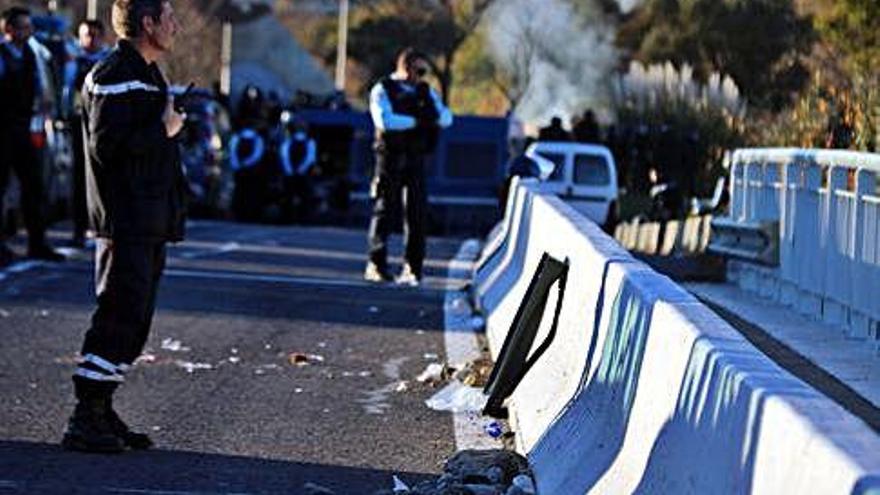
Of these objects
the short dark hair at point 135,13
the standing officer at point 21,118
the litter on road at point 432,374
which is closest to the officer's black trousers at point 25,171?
the standing officer at point 21,118

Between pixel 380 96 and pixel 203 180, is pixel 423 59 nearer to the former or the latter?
pixel 380 96

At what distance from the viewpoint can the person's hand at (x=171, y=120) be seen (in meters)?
9.23

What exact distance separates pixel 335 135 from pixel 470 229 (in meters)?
5.11

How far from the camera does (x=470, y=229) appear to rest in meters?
39.9

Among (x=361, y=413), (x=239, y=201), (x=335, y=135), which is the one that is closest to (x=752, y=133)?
(x=239, y=201)

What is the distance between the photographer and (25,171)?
18.5 meters

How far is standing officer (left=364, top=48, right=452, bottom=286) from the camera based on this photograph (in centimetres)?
1756

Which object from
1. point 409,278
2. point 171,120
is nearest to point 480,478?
point 171,120

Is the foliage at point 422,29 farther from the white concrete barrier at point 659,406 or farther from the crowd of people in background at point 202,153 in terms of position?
the white concrete barrier at point 659,406

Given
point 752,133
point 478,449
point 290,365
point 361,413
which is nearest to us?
point 478,449

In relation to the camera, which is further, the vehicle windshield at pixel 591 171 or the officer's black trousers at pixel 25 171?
the vehicle windshield at pixel 591 171

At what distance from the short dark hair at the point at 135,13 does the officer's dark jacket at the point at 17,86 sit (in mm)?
8935

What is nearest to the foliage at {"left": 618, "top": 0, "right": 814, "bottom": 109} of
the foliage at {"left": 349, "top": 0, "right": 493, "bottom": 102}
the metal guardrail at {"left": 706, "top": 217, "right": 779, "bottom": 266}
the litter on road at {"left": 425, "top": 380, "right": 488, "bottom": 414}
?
the metal guardrail at {"left": 706, "top": 217, "right": 779, "bottom": 266}

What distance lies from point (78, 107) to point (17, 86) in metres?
1.92
